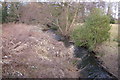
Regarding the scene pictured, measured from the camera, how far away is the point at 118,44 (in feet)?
35.2

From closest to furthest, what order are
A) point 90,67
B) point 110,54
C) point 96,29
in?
point 90,67
point 110,54
point 96,29

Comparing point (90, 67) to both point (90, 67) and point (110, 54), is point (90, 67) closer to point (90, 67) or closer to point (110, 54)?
point (90, 67)

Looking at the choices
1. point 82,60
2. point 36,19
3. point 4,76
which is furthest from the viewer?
point 36,19

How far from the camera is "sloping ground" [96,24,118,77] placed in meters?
7.82

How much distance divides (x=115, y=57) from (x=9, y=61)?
690cm

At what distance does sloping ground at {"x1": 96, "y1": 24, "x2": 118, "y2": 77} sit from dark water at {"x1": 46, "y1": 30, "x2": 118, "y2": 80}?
0.40 m

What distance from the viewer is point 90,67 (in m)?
8.36

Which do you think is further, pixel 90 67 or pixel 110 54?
pixel 110 54

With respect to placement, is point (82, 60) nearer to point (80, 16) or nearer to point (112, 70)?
point (112, 70)

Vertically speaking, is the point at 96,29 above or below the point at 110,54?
above

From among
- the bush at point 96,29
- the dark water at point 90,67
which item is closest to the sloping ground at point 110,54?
the dark water at point 90,67

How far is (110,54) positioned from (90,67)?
7.37ft

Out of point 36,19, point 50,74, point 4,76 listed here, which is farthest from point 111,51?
point 36,19

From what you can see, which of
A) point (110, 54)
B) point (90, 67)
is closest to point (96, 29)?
point (110, 54)
